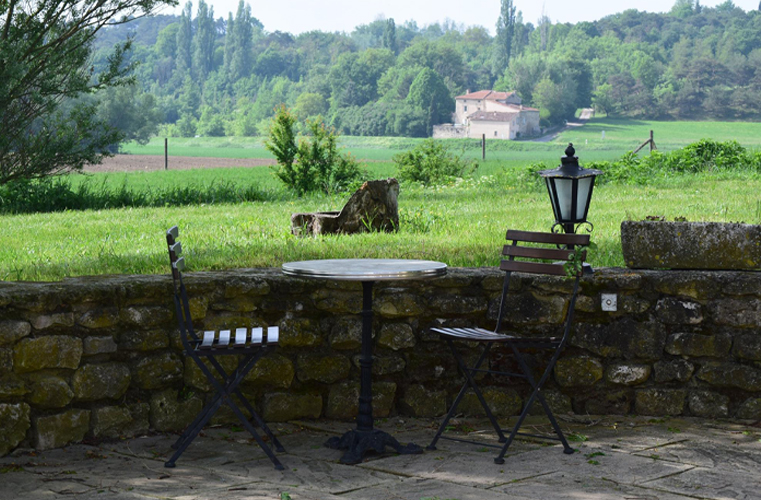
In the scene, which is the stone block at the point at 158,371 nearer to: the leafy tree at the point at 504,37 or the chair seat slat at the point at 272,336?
the chair seat slat at the point at 272,336

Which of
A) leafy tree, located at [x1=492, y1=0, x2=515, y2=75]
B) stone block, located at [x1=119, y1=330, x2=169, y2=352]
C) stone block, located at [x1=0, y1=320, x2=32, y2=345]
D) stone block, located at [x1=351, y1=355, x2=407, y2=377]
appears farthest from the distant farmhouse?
stone block, located at [x1=0, y1=320, x2=32, y2=345]

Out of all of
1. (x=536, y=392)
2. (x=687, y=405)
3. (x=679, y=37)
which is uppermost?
(x=679, y=37)

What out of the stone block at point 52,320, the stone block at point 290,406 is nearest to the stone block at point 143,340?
the stone block at point 52,320

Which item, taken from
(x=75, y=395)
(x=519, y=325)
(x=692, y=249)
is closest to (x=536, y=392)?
(x=519, y=325)

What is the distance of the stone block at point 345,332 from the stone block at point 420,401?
399 mm

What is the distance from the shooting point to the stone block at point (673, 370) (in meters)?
4.54


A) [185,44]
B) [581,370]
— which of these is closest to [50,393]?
[581,370]

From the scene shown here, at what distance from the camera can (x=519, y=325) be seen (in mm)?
4523

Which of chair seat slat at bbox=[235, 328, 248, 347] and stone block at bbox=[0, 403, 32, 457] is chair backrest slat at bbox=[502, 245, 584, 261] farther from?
stone block at bbox=[0, 403, 32, 457]

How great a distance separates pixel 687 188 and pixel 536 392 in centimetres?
978

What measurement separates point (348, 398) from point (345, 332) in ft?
1.13

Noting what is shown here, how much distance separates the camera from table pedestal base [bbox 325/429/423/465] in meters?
3.79

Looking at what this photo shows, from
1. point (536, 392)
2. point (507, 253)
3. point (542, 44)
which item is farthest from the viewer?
point (542, 44)

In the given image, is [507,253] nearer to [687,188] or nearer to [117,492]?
[117,492]
